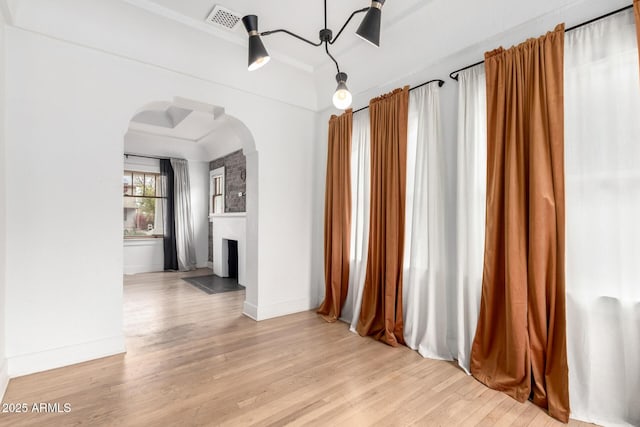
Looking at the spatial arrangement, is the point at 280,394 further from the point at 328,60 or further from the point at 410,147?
the point at 328,60

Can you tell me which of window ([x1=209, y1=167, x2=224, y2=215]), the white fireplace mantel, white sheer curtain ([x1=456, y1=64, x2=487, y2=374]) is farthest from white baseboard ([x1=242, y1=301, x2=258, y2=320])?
window ([x1=209, y1=167, x2=224, y2=215])

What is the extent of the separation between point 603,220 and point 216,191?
22.2ft

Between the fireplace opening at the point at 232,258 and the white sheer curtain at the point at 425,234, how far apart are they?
4.15 m

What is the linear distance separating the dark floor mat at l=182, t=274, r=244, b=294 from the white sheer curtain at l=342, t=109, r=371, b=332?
2.35 meters

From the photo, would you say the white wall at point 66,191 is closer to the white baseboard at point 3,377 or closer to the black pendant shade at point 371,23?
the white baseboard at point 3,377

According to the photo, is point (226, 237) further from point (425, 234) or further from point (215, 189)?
point (425, 234)

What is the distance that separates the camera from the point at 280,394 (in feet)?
6.94

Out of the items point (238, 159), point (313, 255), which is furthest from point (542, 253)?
point (238, 159)

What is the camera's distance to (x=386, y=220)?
120 inches

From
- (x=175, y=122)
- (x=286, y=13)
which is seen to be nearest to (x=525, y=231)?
(x=286, y=13)

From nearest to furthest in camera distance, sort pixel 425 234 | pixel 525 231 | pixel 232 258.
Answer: pixel 525 231, pixel 425 234, pixel 232 258

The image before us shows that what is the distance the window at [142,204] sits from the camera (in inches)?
259

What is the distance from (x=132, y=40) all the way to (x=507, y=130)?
3.22 m

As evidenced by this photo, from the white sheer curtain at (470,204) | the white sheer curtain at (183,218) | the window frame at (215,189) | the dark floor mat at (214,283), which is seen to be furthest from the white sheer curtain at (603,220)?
the white sheer curtain at (183,218)
